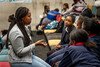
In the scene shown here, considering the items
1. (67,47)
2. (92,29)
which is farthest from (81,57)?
(92,29)

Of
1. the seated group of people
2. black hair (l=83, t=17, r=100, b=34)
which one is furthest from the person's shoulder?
black hair (l=83, t=17, r=100, b=34)

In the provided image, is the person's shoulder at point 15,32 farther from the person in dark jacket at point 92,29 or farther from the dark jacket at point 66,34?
the dark jacket at point 66,34

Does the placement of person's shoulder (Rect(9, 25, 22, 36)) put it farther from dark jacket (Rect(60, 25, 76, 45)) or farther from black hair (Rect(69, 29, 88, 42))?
dark jacket (Rect(60, 25, 76, 45))

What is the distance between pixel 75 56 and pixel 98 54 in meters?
0.51

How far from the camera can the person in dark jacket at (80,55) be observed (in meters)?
4.00

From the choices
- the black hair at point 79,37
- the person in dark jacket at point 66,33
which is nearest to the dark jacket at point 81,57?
the black hair at point 79,37

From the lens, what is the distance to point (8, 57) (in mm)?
4891

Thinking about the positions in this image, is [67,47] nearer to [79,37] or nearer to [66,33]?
[79,37]

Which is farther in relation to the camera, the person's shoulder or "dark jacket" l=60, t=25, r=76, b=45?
"dark jacket" l=60, t=25, r=76, b=45

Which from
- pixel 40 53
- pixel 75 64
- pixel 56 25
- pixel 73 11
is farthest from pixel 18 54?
pixel 56 25

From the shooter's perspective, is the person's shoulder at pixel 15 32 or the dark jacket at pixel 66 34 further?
the dark jacket at pixel 66 34

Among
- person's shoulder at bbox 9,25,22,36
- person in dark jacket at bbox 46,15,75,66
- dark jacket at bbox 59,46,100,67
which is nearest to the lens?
dark jacket at bbox 59,46,100,67

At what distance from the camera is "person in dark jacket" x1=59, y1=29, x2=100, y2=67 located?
13.1ft

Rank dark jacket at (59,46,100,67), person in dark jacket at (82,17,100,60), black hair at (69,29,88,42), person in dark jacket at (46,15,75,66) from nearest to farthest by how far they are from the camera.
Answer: dark jacket at (59,46,100,67) → black hair at (69,29,88,42) → person in dark jacket at (82,17,100,60) → person in dark jacket at (46,15,75,66)
